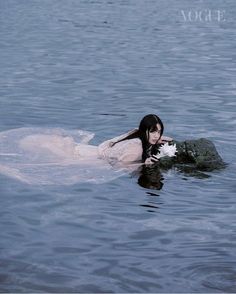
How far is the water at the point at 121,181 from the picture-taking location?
376 inches

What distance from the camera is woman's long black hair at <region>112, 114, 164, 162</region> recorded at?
13305 mm

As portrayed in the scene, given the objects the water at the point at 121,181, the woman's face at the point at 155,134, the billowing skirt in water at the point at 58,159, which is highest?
the woman's face at the point at 155,134

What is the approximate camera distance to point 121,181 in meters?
13.3

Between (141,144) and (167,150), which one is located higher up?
(141,144)

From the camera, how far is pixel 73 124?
57.6 feet

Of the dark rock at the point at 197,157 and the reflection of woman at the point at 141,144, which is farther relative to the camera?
the dark rock at the point at 197,157

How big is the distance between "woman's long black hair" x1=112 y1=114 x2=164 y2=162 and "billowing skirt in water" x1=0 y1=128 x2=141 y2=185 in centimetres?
11

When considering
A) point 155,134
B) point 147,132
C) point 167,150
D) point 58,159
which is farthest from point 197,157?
point 58,159

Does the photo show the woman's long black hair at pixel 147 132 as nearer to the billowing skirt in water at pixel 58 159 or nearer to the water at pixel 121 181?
the billowing skirt in water at pixel 58 159

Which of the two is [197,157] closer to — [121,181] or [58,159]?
A: [121,181]

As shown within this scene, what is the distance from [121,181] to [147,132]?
0.93 metres

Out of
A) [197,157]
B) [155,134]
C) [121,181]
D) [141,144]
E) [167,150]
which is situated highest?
[155,134]

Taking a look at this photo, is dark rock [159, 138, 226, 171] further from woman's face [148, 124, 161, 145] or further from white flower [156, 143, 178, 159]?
woman's face [148, 124, 161, 145]

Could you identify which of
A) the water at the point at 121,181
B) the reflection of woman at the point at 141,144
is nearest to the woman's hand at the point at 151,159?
the reflection of woman at the point at 141,144
